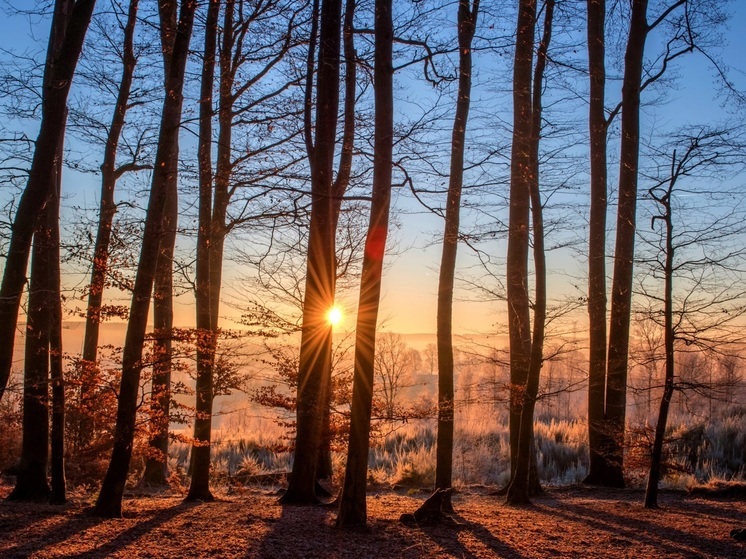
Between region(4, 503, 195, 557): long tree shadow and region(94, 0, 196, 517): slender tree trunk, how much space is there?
43 cm

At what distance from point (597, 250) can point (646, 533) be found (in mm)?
6685

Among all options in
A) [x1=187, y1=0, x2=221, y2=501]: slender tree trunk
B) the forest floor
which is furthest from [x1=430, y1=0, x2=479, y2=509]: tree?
[x1=187, y1=0, x2=221, y2=501]: slender tree trunk

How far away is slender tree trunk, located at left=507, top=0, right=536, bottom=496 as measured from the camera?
10750mm

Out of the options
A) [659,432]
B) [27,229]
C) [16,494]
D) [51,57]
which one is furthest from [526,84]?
[16,494]

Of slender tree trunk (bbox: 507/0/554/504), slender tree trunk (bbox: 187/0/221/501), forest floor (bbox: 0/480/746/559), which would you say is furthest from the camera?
slender tree trunk (bbox: 187/0/221/501)

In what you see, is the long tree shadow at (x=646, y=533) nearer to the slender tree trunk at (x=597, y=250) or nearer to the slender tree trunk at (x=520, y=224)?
the slender tree trunk at (x=520, y=224)

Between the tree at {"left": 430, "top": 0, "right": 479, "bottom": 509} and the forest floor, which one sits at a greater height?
the tree at {"left": 430, "top": 0, "right": 479, "bottom": 509}

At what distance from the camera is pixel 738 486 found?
11008mm

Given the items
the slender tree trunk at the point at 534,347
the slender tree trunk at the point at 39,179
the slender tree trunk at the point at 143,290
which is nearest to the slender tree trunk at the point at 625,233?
the slender tree trunk at the point at 534,347

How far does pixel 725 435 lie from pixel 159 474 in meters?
13.9

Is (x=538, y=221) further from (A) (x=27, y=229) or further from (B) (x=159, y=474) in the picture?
(B) (x=159, y=474)

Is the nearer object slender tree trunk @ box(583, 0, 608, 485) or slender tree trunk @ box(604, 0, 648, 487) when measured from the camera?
slender tree trunk @ box(604, 0, 648, 487)

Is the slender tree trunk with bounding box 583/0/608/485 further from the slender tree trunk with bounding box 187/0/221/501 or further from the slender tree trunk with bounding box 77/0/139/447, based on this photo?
the slender tree trunk with bounding box 77/0/139/447

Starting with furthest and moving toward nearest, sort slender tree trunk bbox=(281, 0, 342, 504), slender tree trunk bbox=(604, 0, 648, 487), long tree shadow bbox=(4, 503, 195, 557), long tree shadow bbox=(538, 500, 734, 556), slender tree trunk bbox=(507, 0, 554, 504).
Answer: slender tree trunk bbox=(604, 0, 648, 487), slender tree trunk bbox=(507, 0, 554, 504), slender tree trunk bbox=(281, 0, 342, 504), long tree shadow bbox=(538, 500, 734, 556), long tree shadow bbox=(4, 503, 195, 557)
